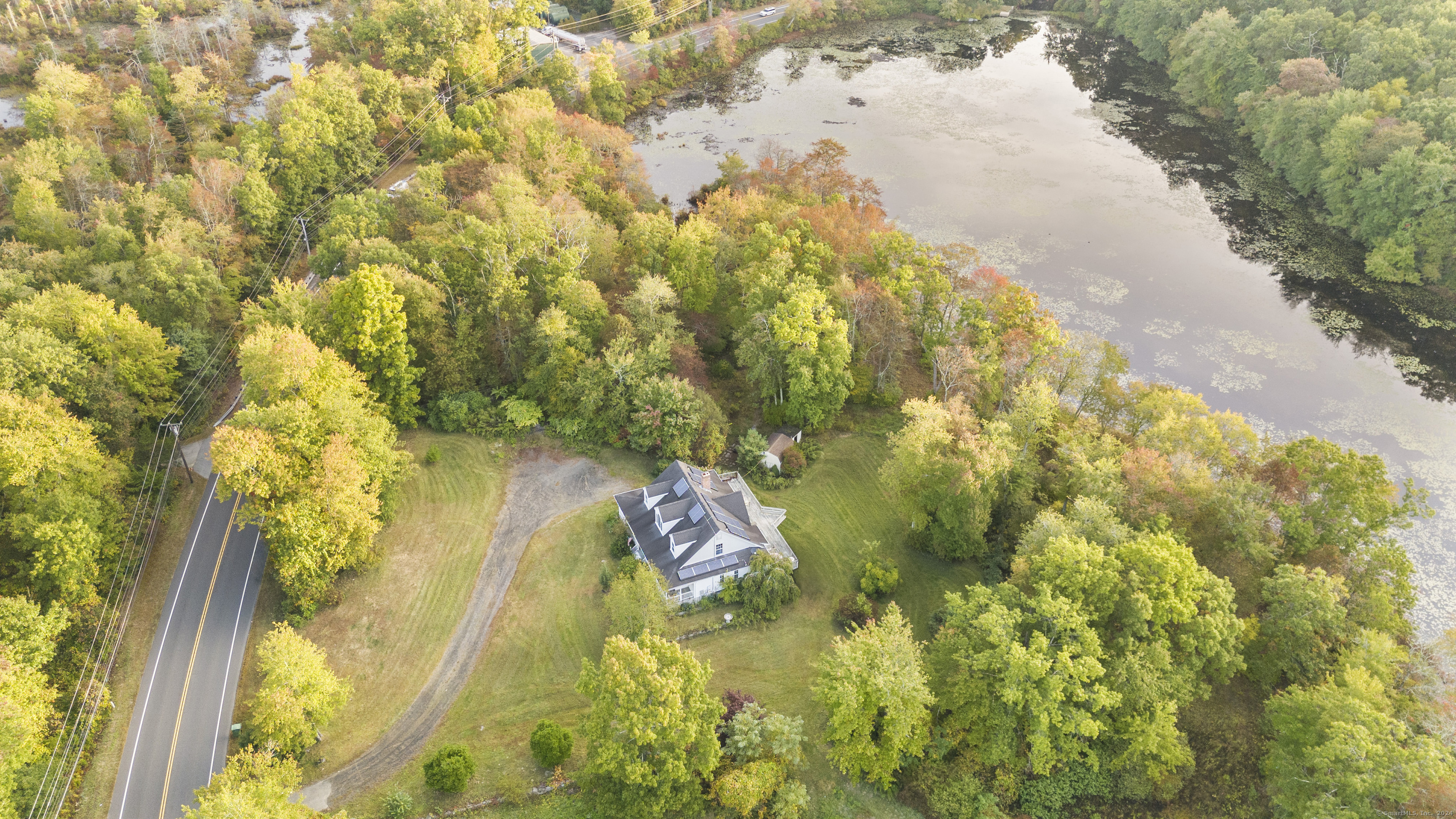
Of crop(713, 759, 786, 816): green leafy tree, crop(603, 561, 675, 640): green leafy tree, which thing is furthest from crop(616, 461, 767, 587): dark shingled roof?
crop(713, 759, 786, 816): green leafy tree

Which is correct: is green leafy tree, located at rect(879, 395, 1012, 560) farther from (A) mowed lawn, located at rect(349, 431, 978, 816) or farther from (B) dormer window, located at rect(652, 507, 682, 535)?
(B) dormer window, located at rect(652, 507, 682, 535)

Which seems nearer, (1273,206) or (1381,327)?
(1381,327)

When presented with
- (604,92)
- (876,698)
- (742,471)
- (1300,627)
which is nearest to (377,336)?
(742,471)

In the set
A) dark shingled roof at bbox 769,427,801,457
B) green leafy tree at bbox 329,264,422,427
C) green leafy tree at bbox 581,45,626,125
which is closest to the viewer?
green leafy tree at bbox 329,264,422,427

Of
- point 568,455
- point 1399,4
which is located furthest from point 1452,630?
point 1399,4

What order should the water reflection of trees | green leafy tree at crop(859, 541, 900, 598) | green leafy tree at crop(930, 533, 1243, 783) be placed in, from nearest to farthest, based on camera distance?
green leafy tree at crop(930, 533, 1243, 783) < green leafy tree at crop(859, 541, 900, 598) < the water reflection of trees

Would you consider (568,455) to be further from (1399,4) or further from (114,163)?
(1399,4)

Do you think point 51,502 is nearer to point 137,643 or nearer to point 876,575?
point 137,643
